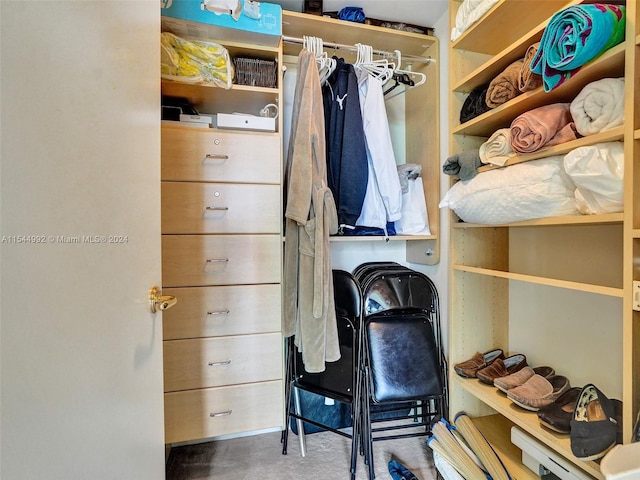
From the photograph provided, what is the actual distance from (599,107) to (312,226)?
3.27 feet

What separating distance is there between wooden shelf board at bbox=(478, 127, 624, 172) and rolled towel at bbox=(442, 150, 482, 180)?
0.43 feet

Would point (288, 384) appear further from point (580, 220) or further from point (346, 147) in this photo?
point (580, 220)

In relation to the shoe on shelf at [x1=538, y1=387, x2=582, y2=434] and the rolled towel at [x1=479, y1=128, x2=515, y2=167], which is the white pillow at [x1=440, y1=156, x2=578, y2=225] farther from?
the shoe on shelf at [x1=538, y1=387, x2=582, y2=434]

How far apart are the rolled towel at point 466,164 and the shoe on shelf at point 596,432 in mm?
839

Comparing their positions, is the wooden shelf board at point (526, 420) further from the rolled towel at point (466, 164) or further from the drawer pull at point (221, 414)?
the drawer pull at point (221, 414)

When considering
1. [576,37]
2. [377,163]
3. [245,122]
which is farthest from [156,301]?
[576,37]

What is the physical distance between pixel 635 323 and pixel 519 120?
69 centimetres

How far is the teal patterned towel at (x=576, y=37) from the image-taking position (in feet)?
2.53

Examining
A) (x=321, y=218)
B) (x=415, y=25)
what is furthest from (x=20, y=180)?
(x=415, y=25)

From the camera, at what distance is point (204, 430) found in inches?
54.6

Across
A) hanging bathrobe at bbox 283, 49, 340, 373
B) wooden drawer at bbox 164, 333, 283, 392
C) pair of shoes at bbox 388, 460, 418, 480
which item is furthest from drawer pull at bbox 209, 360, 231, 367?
pair of shoes at bbox 388, 460, 418, 480

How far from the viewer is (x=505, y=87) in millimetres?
1113

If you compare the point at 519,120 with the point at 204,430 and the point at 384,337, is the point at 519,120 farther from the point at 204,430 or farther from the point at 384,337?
the point at 204,430

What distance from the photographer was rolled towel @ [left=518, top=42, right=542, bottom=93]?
98cm
